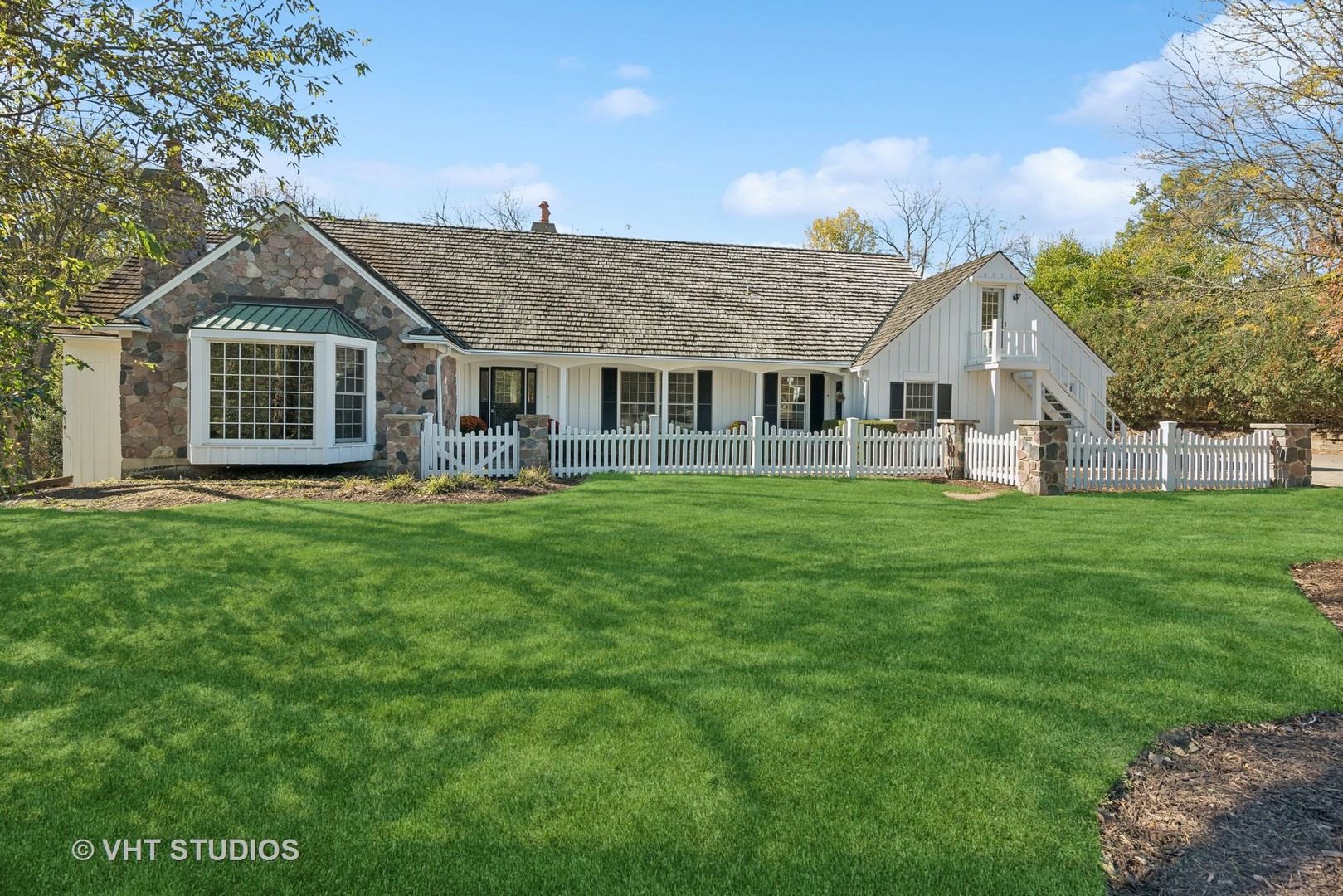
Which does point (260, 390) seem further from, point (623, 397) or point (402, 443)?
point (623, 397)

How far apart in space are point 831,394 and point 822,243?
28.9 meters

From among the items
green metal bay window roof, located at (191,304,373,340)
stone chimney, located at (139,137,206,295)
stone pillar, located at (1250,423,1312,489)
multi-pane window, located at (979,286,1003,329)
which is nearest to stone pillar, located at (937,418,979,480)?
stone pillar, located at (1250,423,1312,489)

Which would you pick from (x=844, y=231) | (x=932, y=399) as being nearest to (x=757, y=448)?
(x=932, y=399)

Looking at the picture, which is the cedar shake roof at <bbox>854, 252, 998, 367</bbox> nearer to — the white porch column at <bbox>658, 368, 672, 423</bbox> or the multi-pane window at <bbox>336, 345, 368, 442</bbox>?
the white porch column at <bbox>658, 368, 672, 423</bbox>

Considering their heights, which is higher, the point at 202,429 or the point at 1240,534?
the point at 202,429

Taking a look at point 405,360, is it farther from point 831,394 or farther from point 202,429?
point 831,394

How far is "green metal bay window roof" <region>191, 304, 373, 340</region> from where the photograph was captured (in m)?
15.3

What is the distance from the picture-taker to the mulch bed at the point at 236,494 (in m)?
11.7

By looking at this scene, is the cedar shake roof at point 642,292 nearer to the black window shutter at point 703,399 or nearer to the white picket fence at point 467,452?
the black window shutter at point 703,399

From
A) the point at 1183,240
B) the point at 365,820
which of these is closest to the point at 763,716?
the point at 365,820

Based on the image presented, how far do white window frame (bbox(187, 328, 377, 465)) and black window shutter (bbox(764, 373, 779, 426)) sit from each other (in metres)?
11.5

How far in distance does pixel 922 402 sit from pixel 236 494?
17.1 meters

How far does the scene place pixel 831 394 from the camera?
76.9 ft

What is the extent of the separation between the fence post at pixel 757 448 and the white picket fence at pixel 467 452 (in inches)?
200
